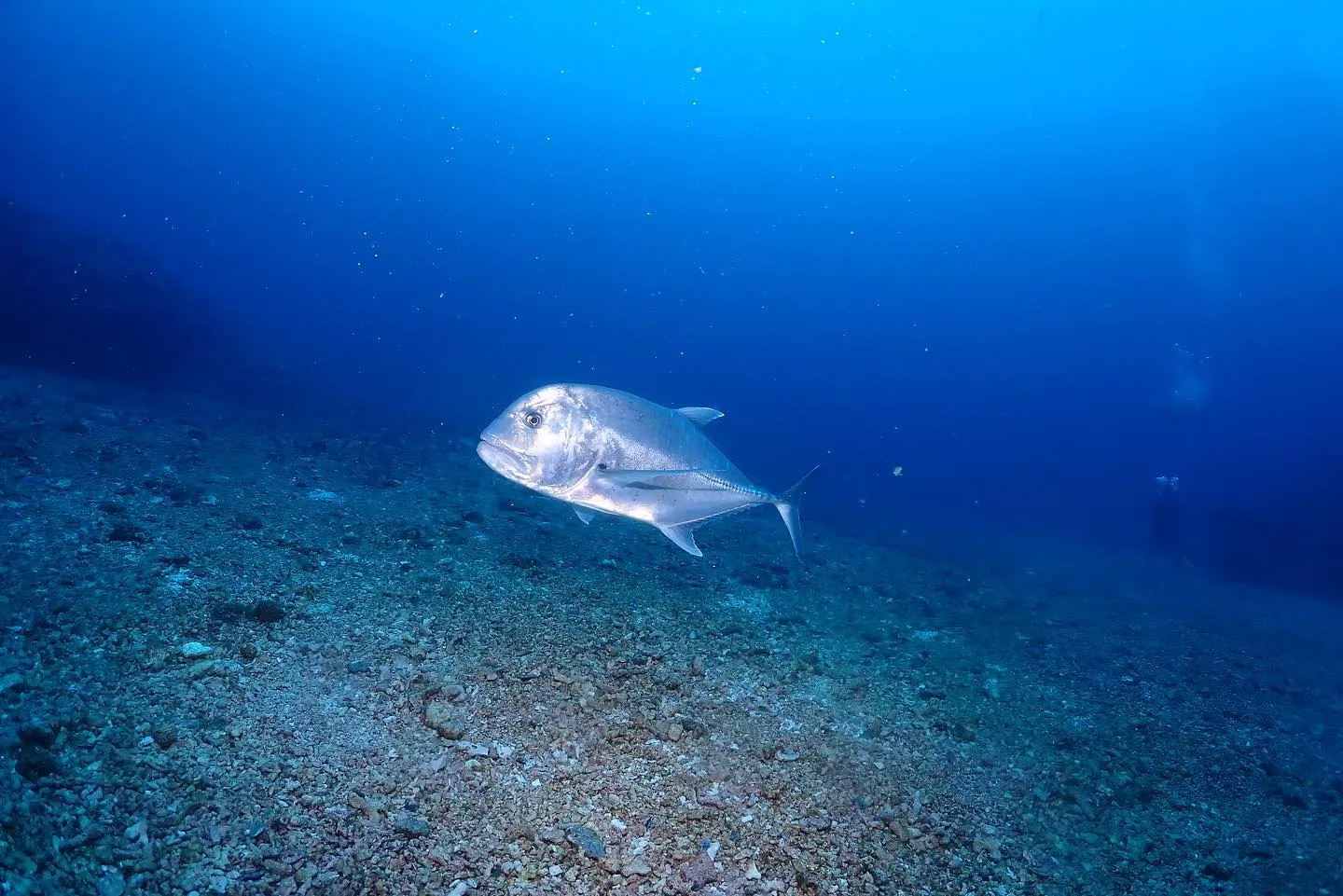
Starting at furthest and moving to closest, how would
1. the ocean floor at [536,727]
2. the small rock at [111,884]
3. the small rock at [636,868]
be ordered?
the small rock at [636,868] < the ocean floor at [536,727] < the small rock at [111,884]

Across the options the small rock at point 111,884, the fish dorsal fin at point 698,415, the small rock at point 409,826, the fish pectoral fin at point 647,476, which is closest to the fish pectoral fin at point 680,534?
the fish pectoral fin at point 647,476

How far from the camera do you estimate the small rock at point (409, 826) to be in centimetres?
287

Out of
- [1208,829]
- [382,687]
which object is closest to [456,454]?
[382,687]

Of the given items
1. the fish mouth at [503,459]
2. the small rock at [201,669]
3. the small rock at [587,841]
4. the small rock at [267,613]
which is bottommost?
the small rock at [201,669]

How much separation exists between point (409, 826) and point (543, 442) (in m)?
2.25

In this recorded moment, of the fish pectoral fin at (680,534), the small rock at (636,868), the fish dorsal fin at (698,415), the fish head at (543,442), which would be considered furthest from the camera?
the fish dorsal fin at (698,415)

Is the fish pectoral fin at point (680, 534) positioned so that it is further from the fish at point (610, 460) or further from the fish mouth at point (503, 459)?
the fish mouth at point (503, 459)

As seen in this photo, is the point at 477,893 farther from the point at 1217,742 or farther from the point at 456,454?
the point at 456,454

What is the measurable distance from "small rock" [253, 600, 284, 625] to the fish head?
7.09ft

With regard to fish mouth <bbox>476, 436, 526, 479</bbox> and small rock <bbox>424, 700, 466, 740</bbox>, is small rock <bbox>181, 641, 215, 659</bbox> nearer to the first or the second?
small rock <bbox>424, 700, 466, 740</bbox>

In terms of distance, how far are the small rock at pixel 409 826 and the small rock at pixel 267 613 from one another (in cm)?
236

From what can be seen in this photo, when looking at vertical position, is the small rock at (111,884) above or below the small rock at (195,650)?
below

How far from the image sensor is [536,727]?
387cm

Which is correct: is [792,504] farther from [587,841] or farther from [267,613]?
[267,613]
